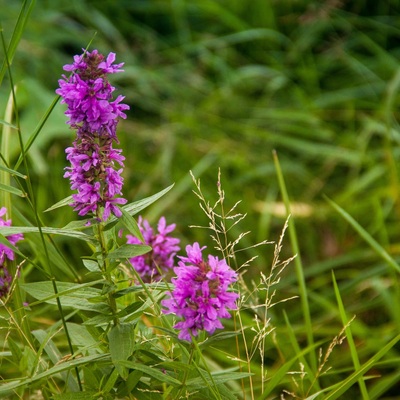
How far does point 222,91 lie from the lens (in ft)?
9.97

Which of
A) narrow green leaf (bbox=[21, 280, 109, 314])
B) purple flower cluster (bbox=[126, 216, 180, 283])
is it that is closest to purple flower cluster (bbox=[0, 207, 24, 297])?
narrow green leaf (bbox=[21, 280, 109, 314])

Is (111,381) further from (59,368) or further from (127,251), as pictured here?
(127,251)

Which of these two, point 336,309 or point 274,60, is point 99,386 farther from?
point 274,60

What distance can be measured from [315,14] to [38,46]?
1188mm

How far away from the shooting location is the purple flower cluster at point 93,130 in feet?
3.35

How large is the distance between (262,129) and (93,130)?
1964mm

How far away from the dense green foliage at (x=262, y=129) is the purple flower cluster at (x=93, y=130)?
0.79m

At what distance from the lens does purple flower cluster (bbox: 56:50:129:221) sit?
3.35ft

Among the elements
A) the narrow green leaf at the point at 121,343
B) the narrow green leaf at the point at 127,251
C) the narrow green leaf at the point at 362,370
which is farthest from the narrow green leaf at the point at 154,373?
the narrow green leaf at the point at 362,370

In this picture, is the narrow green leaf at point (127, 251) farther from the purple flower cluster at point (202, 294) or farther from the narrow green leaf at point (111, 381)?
the narrow green leaf at point (111, 381)

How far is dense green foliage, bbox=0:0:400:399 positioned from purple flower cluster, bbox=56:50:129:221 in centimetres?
79

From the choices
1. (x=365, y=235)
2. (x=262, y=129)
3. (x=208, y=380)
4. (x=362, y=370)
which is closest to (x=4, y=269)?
(x=208, y=380)

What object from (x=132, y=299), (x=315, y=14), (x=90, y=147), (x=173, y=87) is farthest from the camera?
Result: (x=315, y=14)

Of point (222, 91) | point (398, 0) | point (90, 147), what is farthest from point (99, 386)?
point (398, 0)
